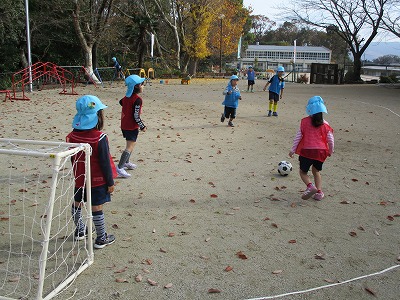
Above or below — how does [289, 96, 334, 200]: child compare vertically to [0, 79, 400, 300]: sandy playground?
above

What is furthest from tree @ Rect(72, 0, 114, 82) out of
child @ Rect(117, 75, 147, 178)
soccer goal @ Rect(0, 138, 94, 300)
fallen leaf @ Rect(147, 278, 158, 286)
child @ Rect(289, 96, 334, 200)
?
fallen leaf @ Rect(147, 278, 158, 286)

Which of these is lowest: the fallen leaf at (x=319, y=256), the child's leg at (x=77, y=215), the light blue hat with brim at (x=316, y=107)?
the fallen leaf at (x=319, y=256)

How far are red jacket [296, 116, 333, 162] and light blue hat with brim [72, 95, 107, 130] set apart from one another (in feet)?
9.48

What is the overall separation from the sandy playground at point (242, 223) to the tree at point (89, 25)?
50.2 ft

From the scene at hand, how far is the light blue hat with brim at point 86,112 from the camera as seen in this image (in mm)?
3721

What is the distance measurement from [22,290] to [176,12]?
3636 cm

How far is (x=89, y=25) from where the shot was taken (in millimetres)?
25438

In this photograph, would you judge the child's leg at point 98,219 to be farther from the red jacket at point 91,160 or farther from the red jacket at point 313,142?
the red jacket at point 313,142

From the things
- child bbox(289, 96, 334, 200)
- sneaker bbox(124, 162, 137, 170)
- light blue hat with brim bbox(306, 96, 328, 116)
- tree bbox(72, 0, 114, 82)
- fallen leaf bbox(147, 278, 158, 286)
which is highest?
tree bbox(72, 0, 114, 82)

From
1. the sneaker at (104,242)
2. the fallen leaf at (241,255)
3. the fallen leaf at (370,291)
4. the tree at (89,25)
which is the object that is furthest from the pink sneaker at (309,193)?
the tree at (89,25)

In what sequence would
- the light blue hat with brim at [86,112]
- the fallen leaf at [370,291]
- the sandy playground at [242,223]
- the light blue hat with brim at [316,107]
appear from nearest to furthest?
1. the fallen leaf at [370,291]
2. the sandy playground at [242,223]
3. the light blue hat with brim at [86,112]
4. the light blue hat with brim at [316,107]

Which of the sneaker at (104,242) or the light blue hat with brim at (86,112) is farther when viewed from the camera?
the sneaker at (104,242)

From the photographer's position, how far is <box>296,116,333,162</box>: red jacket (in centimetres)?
536

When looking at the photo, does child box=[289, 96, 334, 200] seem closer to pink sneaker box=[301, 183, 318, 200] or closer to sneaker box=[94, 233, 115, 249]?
pink sneaker box=[301, 183, 318, 200]
